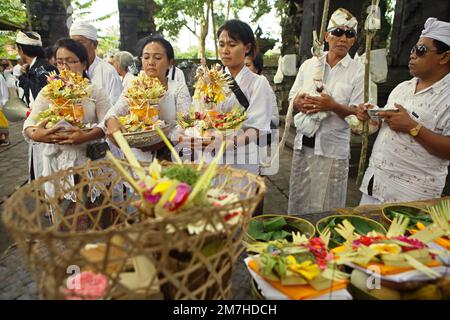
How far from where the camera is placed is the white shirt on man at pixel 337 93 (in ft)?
9.48

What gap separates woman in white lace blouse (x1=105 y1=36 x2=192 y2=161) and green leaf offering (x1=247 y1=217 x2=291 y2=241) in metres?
1.35

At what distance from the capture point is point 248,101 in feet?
8.41

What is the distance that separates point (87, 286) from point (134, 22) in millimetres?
11661

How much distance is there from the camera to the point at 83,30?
11.4 ft

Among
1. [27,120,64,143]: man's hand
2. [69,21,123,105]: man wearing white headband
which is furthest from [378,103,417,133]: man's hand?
[69,21,123,105]: man wearing white headband

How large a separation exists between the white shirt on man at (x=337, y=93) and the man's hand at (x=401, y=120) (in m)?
0.69

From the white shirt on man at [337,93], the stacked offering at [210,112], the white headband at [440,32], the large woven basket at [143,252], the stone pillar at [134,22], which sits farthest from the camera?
the stone pillar at [134,22]

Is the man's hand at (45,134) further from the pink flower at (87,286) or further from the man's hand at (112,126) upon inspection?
the pink flower at (87,286)

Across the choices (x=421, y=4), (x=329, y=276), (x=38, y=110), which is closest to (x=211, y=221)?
(x=329, y=276)

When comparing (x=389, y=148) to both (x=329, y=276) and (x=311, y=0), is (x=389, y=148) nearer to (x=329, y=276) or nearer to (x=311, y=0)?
(x=329, y=276)

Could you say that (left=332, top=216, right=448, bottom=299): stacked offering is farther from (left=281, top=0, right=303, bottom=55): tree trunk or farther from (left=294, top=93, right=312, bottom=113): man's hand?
(left=281, top=0, right=303, bottom=55): tree trunk

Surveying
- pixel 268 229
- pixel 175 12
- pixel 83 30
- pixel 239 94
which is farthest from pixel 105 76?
pixel 175 12

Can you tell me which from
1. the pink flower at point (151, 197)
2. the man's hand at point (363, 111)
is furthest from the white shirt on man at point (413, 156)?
the pink flower at point (151, 197)

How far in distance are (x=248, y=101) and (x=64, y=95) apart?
1.37m
